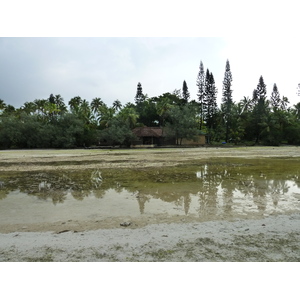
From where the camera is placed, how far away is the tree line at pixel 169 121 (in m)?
45.2

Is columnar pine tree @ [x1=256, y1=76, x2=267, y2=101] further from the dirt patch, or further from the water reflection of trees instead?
the water reflection of trees

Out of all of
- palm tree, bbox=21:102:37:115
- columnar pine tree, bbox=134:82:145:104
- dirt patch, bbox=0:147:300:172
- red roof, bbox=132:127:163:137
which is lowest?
dirt patch, bbox=0:147:300:172

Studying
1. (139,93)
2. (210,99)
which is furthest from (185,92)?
(139,93)

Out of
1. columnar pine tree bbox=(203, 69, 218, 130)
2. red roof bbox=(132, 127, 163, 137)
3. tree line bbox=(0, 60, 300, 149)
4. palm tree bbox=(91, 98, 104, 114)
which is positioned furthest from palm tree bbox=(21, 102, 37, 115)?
columnar pine tree bbox=(203, 69, 218, 130)

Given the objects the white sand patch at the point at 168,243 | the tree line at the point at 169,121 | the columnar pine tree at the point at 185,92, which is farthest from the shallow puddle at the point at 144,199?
the columnar pine tree at the point at 185,92

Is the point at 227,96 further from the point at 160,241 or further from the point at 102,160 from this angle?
the point at 160,241

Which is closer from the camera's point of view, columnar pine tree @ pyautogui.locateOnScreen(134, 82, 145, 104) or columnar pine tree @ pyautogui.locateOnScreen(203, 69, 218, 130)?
columnar pine tree @ pyautogui.locateOnScreen(203, 69, 218, 130)

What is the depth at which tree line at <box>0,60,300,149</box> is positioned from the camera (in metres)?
45.2

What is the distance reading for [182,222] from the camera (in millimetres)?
4859

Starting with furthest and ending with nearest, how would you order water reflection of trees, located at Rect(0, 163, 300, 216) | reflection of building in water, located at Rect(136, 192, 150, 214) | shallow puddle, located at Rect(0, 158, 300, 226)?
1. water reflection of trees, located at Rect(0, 163, 300, 216)
2. reflection of building in water, located at Rect(136, 192, 150, 214)
3. shallow puddle, located at Rect(0, 158, 300, 226)

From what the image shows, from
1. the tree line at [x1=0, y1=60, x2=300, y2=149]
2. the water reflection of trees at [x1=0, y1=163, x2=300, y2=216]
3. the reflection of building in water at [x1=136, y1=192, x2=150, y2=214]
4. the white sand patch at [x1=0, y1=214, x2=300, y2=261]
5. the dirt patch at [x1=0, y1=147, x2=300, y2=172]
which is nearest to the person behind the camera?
the white sand patch at [x1=0, y1=214, x2=300, y2=261]

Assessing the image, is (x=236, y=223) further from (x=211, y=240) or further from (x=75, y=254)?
(x=75, y=254)

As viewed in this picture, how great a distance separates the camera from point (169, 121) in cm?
5500

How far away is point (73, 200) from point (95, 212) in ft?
5.05
